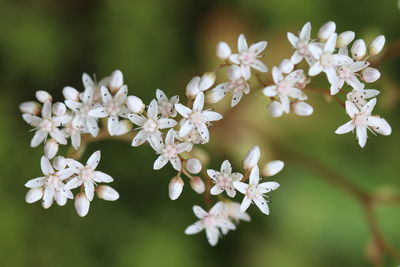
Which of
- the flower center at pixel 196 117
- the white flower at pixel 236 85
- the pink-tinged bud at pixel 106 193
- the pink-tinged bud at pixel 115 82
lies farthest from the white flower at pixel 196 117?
the pink-tinged bud at pixel 106 193

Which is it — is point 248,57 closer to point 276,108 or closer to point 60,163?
point 276,108

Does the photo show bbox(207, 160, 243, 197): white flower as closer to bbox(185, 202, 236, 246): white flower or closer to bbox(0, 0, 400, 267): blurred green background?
bbox(185, 202, 236, 246): white flower

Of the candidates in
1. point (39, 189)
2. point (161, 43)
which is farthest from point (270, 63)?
point (39, 189)

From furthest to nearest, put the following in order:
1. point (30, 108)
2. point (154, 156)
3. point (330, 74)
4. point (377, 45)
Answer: point (154, 156), point (30, 108), point (377, 45), point (330, 74)

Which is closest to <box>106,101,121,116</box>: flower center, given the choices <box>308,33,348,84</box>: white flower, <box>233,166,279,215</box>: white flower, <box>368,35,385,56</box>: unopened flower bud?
<box>233,166,279,215</box>: white flower

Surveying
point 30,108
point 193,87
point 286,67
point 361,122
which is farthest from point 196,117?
point 30,108

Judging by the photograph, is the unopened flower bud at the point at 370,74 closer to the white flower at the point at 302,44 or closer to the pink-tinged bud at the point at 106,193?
the white flower at the point at 302,44
